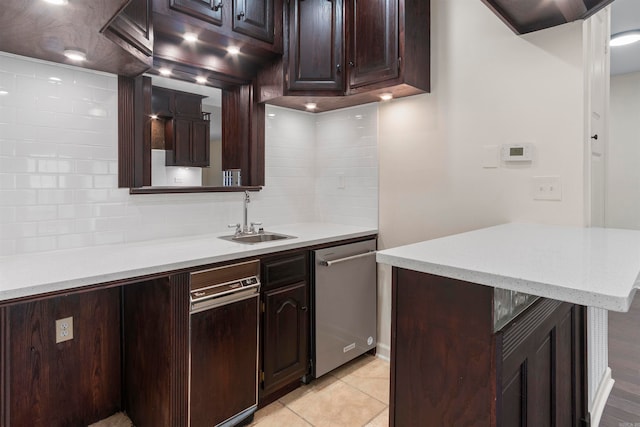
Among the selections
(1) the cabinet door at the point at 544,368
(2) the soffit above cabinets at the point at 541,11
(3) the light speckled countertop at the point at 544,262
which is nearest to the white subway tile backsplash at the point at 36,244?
(3) the light speckled countertop at the point at 544,262

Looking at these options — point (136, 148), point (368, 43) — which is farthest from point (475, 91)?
point (136, 148)

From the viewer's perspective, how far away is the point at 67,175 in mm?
1867

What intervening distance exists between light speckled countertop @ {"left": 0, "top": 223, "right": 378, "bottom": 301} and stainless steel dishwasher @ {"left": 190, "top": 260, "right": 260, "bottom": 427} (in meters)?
0.09

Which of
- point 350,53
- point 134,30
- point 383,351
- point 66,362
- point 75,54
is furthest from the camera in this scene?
point 383,351

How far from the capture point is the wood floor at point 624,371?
196 centimetres

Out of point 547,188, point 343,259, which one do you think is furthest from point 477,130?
point 343,259

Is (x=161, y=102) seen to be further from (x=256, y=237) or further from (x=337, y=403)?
(x=337, y=403)

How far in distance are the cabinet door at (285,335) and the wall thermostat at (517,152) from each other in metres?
1.35

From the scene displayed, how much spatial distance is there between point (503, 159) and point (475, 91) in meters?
0.44

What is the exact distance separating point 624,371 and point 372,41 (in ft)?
8.76

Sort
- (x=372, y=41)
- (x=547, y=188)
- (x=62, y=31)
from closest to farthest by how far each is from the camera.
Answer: (x=62, y=31) → (x=547, y=188) → (x=372, y=41)

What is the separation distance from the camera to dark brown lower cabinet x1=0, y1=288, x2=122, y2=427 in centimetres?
166

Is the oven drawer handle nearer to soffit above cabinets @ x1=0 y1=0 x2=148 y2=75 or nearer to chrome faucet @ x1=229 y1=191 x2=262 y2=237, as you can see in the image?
chrome faucet @ x1=229 y1=191 x2=262 y2=237

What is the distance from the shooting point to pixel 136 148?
2.08m
